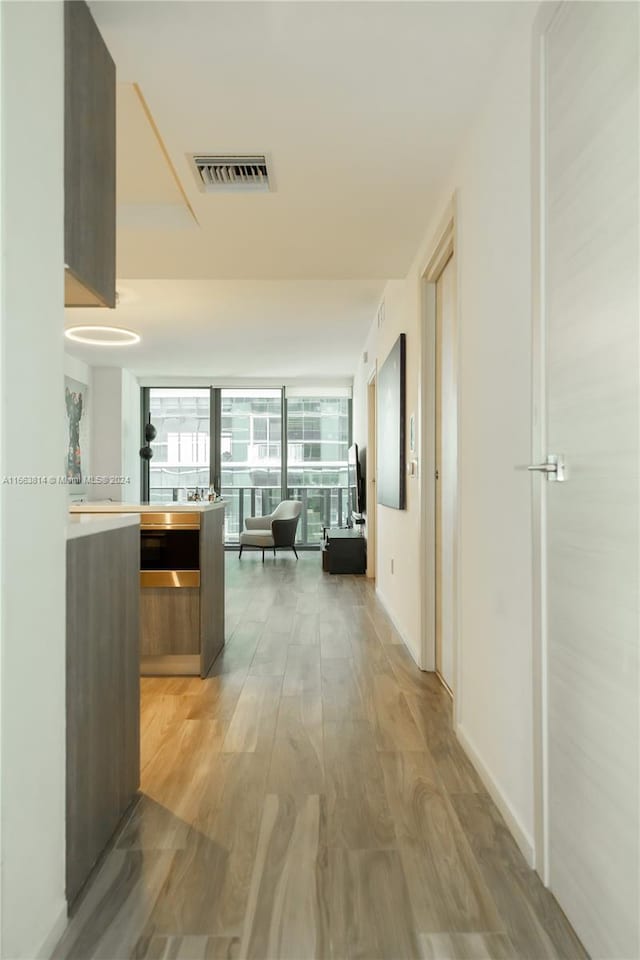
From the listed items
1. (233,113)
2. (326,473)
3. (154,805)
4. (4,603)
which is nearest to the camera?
(4,603)

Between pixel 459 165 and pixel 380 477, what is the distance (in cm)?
298

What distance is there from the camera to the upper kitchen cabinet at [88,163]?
1549mm

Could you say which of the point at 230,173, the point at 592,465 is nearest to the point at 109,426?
the point at 230,173

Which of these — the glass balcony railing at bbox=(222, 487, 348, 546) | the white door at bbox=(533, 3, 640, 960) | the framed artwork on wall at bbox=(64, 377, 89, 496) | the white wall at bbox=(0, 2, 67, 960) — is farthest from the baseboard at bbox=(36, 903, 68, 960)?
the glass balcony railing at bbox=(222, 487, 348, 546)

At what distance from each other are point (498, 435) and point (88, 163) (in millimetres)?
1412

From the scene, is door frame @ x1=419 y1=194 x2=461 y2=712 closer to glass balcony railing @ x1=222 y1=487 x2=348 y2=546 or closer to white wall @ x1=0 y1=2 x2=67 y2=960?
white wall @ x1=0 y1=2 x2=67 y2=960

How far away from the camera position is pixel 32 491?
4.24ft

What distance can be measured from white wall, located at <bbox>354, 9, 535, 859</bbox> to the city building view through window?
7129mm

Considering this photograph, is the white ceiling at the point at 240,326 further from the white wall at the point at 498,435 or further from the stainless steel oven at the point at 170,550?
the white wall at the point at 498,435

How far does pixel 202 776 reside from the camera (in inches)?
86.0

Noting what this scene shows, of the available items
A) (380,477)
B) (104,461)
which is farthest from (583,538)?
(104,461)

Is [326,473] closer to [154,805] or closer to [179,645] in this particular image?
[179,645]

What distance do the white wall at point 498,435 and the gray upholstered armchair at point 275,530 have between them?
600cm

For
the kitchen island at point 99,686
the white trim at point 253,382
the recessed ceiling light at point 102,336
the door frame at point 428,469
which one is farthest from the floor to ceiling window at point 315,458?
the kitchen island at point 99,686
